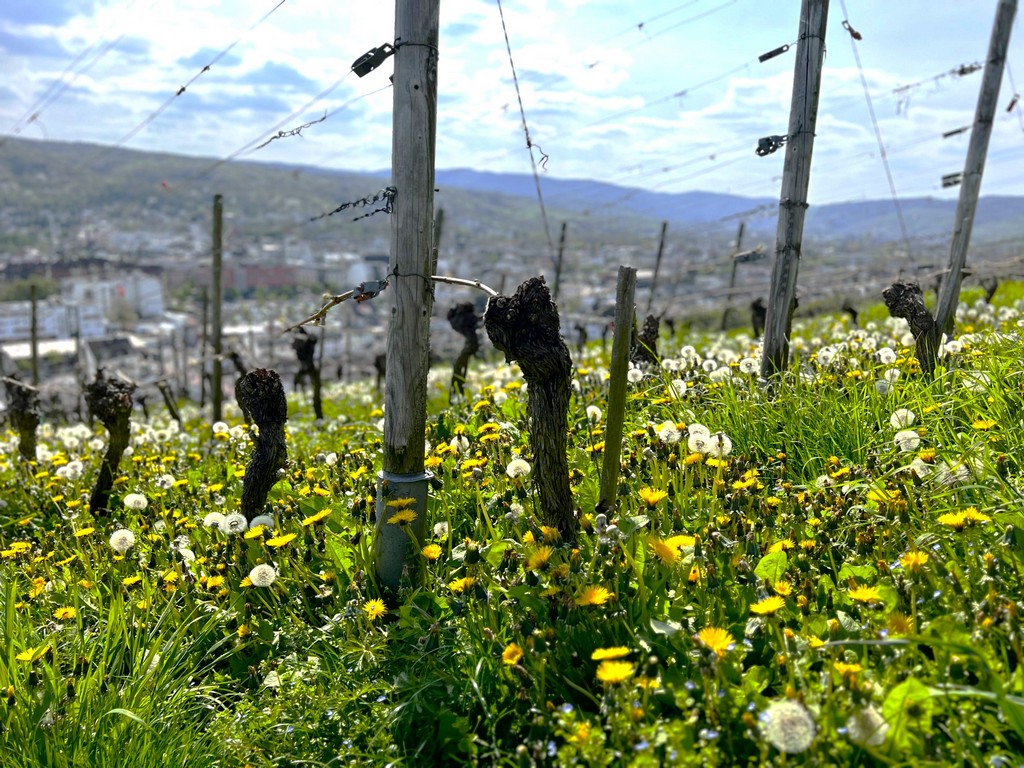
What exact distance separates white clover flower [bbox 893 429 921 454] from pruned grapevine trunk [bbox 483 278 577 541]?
1542 millimetres

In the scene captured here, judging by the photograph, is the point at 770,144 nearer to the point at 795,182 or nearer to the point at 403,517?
the point at 795,182

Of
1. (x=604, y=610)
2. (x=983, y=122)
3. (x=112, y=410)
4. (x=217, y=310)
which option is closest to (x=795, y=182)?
(x=983, y=122)

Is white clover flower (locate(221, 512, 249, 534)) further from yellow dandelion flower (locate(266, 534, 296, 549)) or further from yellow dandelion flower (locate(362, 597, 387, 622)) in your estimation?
yellow dandelion flower (locate(362, 597, 387, 622))

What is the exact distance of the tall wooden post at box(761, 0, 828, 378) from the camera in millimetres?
5402

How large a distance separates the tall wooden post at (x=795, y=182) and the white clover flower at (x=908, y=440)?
1.75 m

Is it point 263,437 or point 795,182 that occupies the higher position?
point 795,182

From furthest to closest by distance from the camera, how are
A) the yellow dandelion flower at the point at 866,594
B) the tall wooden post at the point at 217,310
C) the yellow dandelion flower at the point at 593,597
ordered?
the tall wooden post at the point at 217,310 → the yellow dandelion flower at the point at 593,597 → the yellow dandelion flower at the point at 866,594

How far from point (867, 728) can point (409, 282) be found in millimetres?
2527

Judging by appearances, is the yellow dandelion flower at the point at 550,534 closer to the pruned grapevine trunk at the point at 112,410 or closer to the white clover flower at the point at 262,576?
the white clover flower at the point at 262,576

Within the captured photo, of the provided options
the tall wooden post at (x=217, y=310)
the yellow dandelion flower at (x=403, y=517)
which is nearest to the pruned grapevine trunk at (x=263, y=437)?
the yellow dandelion flower at (x=403, y=517)

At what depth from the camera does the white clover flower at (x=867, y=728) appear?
203 centimetres

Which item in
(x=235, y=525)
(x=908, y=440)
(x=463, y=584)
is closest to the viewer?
(x=463, y=584)

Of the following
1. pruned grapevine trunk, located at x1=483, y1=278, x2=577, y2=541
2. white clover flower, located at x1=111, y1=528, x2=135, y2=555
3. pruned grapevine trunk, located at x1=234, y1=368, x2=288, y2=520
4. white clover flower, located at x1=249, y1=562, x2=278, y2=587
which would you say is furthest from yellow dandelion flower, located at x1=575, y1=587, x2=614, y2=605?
white clover flower, located at x1=111, y1=528, x2=135, y2=555

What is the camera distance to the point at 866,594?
2.56 m
